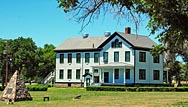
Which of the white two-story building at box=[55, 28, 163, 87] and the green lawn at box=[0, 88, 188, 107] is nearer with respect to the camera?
the green lawn at box=[0, 88, 188, 107]

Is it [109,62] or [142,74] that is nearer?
[142,74]

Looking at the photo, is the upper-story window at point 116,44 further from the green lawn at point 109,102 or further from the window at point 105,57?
the green lawn at point 109,102

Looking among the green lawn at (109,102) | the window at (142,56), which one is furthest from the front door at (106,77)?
the green lawn at (109,102)

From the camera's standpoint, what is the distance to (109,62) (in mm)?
64625

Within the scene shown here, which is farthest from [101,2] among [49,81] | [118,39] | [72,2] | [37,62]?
[37,62]

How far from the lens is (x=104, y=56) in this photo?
65.2 meters

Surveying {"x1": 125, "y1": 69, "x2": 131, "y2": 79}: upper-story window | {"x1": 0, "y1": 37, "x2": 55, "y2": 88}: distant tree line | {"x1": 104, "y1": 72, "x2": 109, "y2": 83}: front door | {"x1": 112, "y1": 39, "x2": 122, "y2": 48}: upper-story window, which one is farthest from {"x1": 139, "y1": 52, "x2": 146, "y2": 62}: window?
{"x1": 0, "y1": 37, "x2": 55, "y2": 88}: distant tree line

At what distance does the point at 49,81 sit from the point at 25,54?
26.9ft

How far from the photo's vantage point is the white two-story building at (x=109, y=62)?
205ft

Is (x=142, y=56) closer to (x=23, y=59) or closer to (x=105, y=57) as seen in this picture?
(x=105, y=57)

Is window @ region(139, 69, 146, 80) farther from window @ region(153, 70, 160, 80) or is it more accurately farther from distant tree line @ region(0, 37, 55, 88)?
distant tree line @ region(0, 37, 55, 88)

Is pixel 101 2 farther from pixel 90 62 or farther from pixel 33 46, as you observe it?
pixel 33 46

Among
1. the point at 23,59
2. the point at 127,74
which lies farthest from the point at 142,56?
the point at 23,59

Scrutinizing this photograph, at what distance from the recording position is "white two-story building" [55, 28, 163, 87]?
62.6 meters
